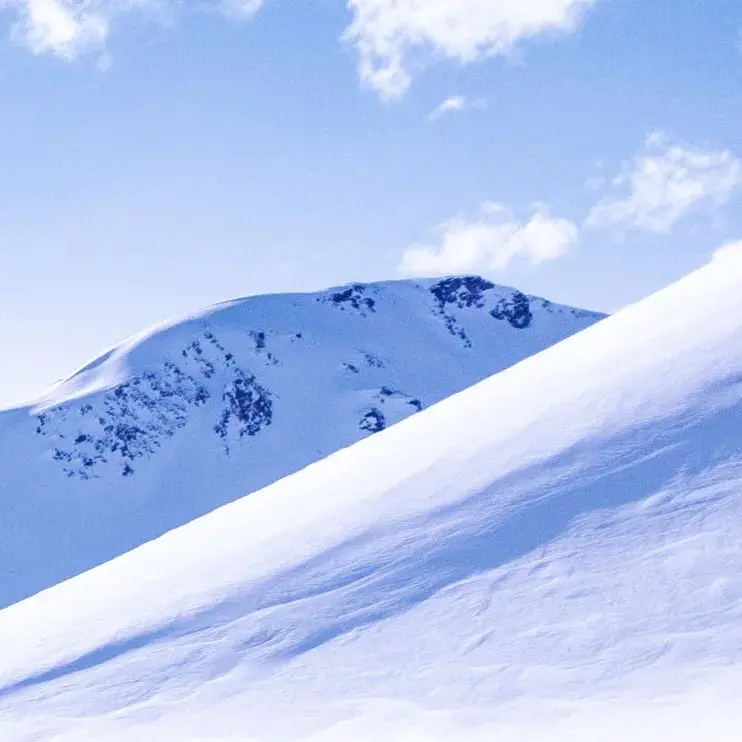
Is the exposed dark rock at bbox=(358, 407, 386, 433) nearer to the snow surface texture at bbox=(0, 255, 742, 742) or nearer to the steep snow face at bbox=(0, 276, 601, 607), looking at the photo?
the steep snow face at bbox=(0, 276, 601, 607)

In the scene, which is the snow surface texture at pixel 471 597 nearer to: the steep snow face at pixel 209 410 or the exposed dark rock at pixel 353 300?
the steep snow face at pixel 209 410

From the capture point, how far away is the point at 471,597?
26.9 feet

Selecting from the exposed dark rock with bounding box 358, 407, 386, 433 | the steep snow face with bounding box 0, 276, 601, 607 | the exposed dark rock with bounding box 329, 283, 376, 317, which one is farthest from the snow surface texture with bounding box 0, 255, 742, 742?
the exposed dark rock with bounding box 329, 283, 376, 317

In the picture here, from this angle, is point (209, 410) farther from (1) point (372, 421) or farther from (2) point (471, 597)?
(2) point (471, 597)

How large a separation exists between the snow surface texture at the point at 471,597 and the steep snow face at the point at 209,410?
61089mm

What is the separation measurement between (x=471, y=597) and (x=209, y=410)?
314ft

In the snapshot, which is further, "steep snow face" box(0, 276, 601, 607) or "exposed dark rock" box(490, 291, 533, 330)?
"exposed dark rock" box(490, 291, 533, 330)

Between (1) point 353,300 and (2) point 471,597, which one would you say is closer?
(2) point 471,597

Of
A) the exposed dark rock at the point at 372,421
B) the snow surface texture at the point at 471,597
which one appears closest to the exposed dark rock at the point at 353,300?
the exposed dark rock at the point at 372,421

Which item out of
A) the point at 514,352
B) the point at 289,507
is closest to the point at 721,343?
the point at 289,507

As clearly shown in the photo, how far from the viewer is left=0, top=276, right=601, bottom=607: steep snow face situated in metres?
81.2

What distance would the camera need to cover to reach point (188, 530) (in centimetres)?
1447

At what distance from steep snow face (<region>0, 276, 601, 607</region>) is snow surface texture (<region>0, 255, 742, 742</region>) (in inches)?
2405

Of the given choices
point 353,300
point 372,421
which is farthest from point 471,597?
point 353,300
